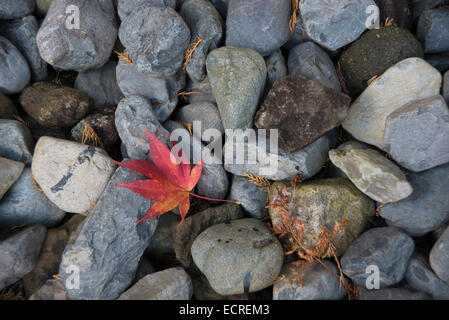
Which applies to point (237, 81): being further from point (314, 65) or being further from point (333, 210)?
point (333, 210)

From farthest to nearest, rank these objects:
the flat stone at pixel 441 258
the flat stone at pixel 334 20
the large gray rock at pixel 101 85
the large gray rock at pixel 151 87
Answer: the large gray rock at pixel 101 85
the large gray rock at pixel 151 87
the flat stone at pixel 334 20
the flat stone at pixel 441 258

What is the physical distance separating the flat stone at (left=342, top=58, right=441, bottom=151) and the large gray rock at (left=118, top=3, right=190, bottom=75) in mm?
1364

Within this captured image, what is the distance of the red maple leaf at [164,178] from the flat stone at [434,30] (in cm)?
193

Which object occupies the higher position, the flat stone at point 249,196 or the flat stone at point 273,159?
the flat stone at point 273,159

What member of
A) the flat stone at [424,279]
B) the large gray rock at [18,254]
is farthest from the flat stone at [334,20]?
the large gray rock at [18,254]

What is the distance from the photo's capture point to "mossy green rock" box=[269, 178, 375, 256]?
7.07 ft

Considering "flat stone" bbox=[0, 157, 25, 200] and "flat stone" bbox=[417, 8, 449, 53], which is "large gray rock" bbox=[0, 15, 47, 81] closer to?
"flat stone" bbox=[0, 157, 25, 200]

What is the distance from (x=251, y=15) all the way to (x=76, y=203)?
6.15 ft

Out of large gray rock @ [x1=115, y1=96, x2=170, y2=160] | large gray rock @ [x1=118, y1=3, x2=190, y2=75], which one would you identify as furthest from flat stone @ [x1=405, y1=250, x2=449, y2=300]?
large gray rock @ [x1=118, y1=3, x2=190, y2=75]

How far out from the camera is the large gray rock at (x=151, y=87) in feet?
7.96

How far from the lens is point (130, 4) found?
92.8 inches

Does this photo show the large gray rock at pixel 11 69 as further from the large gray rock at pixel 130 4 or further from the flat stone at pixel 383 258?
the flat stone at pixel 383 258

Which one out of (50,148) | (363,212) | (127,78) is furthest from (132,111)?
(363,212)

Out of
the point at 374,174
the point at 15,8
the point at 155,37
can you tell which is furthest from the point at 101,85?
the point at 374,174
